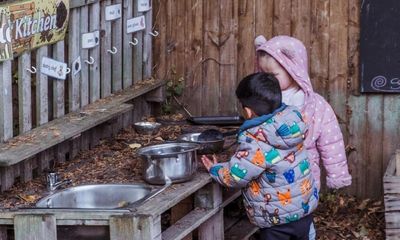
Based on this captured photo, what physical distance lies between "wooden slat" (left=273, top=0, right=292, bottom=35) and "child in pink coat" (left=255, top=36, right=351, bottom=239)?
847 millimetres

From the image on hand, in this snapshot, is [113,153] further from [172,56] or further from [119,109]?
[172,56]

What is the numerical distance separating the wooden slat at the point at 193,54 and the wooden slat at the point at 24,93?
80.4 inches

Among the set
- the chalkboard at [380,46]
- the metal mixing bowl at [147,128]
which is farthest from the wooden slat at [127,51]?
the chalkboard at [380,46]

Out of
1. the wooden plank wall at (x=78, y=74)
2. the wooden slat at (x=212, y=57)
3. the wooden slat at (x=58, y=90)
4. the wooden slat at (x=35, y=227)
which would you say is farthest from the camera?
the wooden slat at (x=212, y=57)

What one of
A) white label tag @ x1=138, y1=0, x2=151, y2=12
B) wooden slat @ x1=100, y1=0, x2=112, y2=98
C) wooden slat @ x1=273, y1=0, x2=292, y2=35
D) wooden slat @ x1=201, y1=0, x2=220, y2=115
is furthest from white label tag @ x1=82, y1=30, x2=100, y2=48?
wooden slat @ x1=273, y1=0, x2=292, y2=35

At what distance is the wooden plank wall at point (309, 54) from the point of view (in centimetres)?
779

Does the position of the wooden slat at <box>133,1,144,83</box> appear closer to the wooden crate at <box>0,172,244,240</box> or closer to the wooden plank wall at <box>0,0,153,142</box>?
the wooden plank wall at <box>0,0,153,142</box>

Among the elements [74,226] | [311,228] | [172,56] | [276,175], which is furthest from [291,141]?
[172,56]

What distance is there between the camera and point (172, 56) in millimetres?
8281

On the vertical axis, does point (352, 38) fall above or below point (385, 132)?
above

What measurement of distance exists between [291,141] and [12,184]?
1.64 metres

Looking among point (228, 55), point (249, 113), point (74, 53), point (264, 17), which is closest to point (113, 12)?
point (74, 53)

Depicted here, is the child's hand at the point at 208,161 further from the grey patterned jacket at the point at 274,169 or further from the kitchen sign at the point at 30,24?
the kitchen sign at the point at 30,24

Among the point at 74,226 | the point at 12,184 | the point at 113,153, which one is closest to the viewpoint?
the point at 74,226
